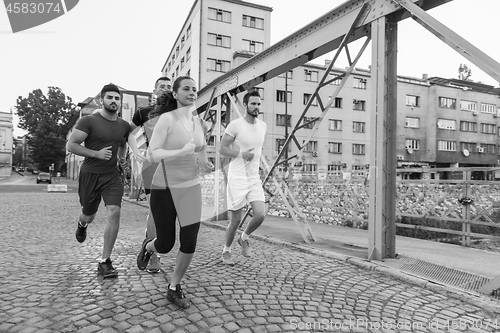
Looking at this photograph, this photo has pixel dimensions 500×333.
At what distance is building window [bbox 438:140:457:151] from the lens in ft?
154

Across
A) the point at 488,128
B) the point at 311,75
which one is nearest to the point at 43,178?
the point at 311,75

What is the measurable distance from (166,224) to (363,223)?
8.57 meters

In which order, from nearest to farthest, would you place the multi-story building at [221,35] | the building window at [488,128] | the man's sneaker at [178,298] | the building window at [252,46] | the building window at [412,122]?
the man's sneaker at [178,298] < the multi-story building at [221,35] < the building window at [252,46] < the building window at [412,122] < the building window at [488,128]

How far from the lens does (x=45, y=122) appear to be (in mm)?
72312

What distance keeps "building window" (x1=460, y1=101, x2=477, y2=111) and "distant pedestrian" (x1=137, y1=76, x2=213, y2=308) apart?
51170 mm

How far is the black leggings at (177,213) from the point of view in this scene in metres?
3.19

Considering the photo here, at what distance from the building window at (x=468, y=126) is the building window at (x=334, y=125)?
1643 centimetres

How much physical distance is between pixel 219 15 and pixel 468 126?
107 ft

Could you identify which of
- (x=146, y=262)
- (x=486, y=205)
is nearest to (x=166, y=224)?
(x=146, y=262)

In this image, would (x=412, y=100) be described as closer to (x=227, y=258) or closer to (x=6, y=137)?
(x=227, y=258)

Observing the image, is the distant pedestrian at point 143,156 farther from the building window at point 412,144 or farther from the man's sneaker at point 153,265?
the building window at point 412,144

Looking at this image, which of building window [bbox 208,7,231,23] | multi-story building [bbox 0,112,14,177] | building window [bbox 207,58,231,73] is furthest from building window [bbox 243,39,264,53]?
multi-story building [bbox 0,112,14,177]

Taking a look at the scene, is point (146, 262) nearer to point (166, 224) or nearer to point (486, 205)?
point (166, 224)

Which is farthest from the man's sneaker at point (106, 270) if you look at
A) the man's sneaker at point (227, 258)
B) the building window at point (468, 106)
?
the building window at point (468, 106)
